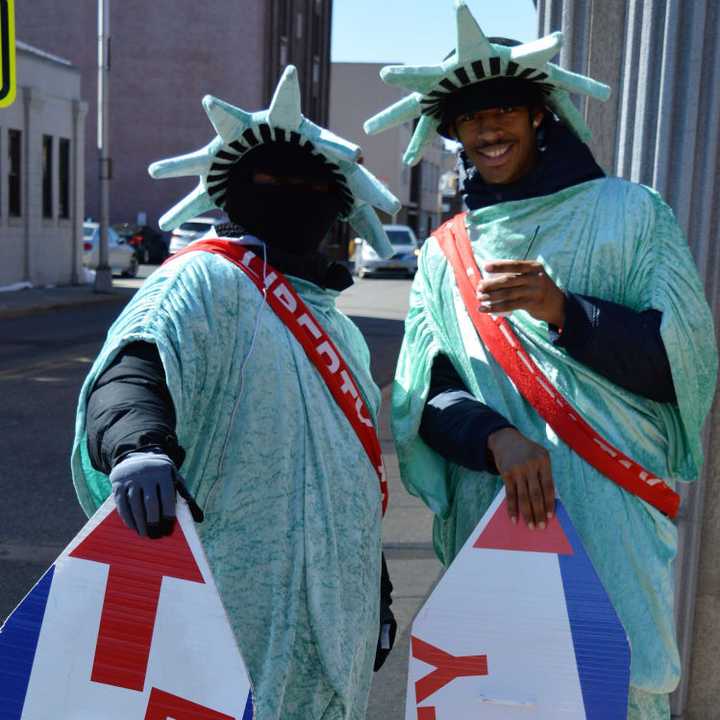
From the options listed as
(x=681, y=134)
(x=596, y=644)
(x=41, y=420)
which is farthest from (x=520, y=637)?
(x=41, y=420)

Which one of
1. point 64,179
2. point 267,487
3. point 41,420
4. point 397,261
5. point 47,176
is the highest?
point 267,487

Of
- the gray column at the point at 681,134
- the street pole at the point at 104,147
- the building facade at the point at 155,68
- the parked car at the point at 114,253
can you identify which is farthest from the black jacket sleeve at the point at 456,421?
the building facade at the point at 155,68

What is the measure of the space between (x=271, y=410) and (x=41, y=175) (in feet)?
70.8

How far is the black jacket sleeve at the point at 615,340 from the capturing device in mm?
2090

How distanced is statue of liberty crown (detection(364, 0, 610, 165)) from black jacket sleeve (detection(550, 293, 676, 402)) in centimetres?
48

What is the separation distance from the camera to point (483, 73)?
2.27 metres

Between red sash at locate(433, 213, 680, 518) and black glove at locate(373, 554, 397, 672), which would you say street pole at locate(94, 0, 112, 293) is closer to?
black glove at locate(373, 554, 397, 672)

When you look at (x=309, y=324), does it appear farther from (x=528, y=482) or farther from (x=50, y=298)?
(x=50, y=298)

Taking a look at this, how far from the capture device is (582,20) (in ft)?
10.2

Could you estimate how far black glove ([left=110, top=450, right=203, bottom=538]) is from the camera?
167 centimetres

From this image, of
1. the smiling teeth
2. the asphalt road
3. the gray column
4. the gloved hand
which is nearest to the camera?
the gloved hand

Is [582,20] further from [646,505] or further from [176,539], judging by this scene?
[176,539]

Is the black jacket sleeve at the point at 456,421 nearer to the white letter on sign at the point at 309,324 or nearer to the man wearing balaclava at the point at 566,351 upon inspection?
the man wearing balaclava at the point at 566,351

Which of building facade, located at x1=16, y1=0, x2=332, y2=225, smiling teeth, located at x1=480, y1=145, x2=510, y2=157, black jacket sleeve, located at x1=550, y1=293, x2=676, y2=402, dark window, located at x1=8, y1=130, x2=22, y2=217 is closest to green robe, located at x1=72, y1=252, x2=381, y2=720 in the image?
black jacket sleeve, located at x1=550, y1=293, x2=676, y2=402
